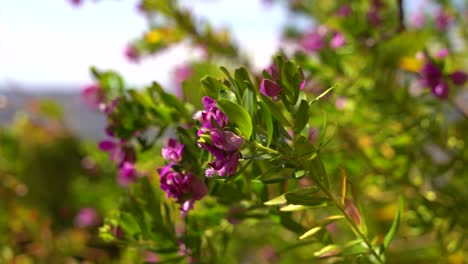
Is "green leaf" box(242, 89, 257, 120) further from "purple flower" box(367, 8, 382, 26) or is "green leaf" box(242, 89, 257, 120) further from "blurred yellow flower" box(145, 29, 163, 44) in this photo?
"blurred yellow flower" box(145, 29, 163, 44)

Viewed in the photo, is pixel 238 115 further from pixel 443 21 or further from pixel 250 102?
pixel 443 21

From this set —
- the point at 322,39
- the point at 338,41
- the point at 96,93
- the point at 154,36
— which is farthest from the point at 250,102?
the point at 154,36

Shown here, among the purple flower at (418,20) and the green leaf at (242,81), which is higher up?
the purple flower at (418,20)

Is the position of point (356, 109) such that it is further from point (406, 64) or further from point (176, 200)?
point (176, 200)

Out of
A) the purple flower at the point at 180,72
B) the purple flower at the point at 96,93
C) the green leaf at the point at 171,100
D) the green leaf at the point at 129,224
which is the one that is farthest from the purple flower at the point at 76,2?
the purple flower at the point at 180,72

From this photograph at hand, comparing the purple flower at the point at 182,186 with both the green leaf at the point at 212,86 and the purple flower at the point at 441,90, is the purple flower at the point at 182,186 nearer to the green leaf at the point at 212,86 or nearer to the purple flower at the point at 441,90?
the green leaf at the point at 212,86

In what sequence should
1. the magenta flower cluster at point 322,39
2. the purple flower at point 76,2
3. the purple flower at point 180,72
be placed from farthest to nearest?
the purple flower at point 180,72, the magenta flower cluster at point 322,39, the purple flower at point 76,2

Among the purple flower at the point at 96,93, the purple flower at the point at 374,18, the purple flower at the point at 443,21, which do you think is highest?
the purple flower at the point at 443,21

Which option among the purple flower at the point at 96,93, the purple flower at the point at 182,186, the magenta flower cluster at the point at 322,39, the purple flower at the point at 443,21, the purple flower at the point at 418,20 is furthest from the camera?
the purple flower at the point at 418,20

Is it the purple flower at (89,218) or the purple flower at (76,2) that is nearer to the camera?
the purple flower at (76,2)
